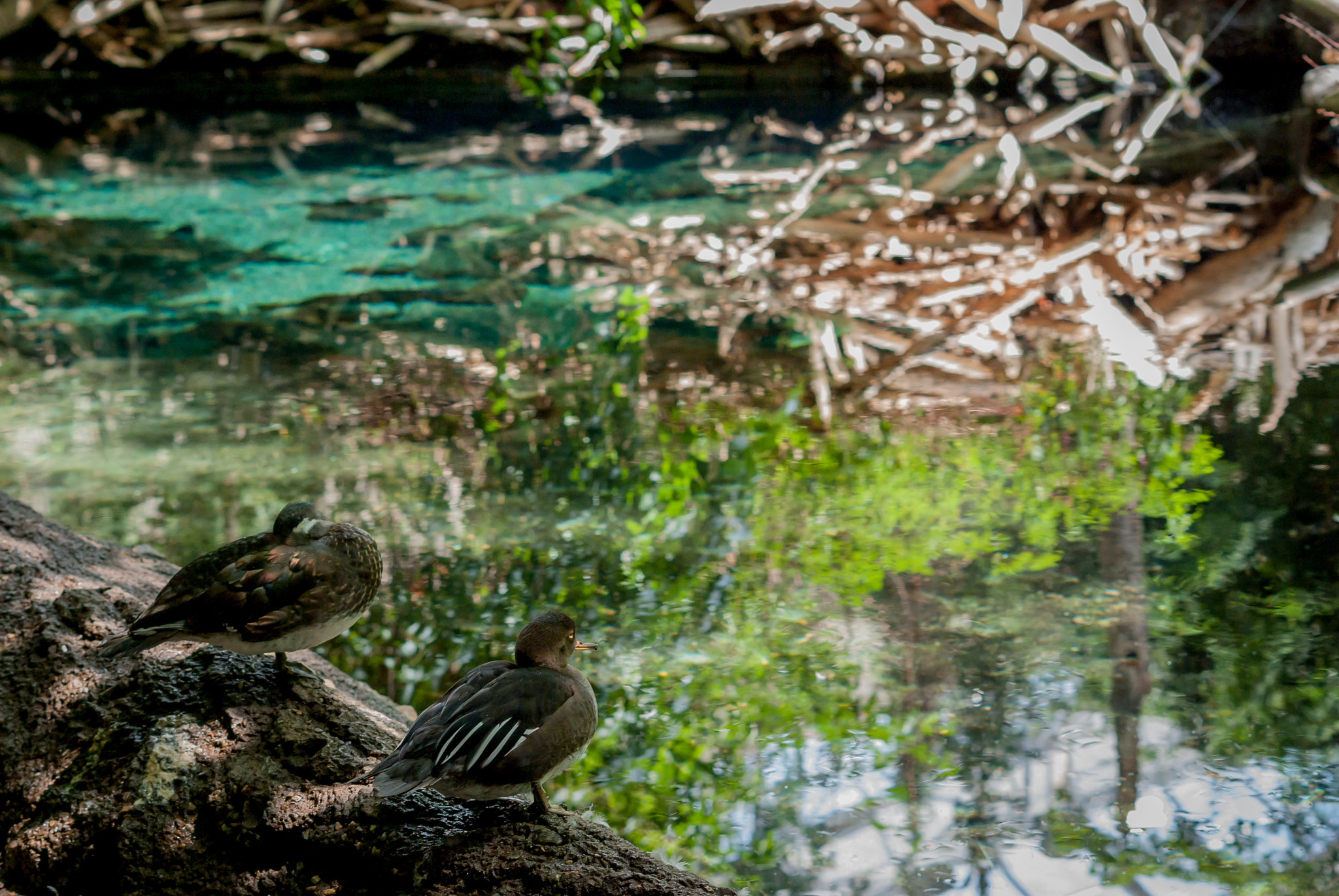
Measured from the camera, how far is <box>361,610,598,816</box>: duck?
2.04 m

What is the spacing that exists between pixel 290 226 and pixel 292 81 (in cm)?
680

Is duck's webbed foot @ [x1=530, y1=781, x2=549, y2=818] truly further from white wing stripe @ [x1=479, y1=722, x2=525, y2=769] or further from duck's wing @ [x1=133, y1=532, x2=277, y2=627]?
duck's wing @ [x1=133, y1=532, x2=277, y2=627]

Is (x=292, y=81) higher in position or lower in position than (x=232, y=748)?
lower

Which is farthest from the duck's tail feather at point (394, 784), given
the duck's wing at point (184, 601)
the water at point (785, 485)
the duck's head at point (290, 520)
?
the water at point (785, 485)

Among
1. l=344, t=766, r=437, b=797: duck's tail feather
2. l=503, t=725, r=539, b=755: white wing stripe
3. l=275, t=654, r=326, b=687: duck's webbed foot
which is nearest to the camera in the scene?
l=344, t=766, r=437, b=797: duck's tail feather

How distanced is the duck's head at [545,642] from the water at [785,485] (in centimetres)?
80

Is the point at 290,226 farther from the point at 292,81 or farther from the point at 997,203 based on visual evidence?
the point at 292,81

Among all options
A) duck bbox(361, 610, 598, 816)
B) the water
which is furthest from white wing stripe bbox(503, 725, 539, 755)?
the water

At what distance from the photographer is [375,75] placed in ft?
48.0

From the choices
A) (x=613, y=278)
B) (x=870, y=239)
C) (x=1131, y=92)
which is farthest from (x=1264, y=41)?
(x=613, y=278)

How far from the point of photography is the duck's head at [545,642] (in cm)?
237

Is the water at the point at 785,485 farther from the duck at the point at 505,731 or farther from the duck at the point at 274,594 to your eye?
the duck at the point at 274,594

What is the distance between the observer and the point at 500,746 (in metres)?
2.08

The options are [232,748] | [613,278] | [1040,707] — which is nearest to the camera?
[232,748]
